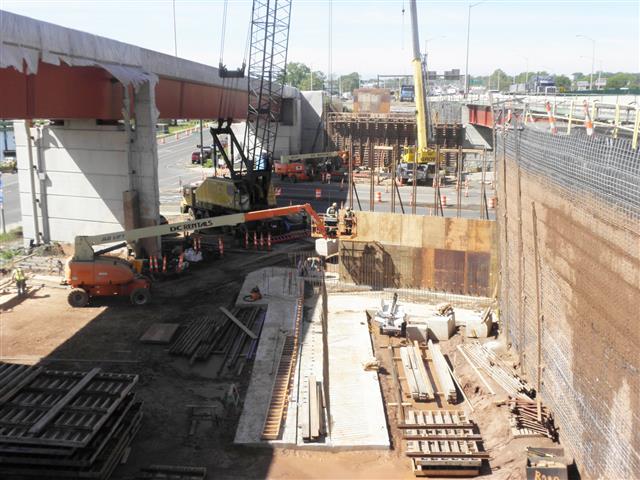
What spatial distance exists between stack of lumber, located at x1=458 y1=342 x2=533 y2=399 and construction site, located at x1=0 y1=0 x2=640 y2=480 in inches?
3.1

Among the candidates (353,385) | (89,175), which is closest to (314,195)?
(89,175)

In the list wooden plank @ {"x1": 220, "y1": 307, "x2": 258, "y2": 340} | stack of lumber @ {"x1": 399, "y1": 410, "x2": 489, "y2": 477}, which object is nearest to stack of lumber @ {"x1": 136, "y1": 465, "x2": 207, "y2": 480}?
stack of lumber @ {"x1": 399, "y1": 410, "x2": 489, "y2": 477}

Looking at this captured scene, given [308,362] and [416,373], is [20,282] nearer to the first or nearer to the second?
[308,362]

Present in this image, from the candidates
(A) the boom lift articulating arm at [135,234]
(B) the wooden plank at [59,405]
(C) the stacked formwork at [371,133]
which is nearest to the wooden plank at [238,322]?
(A) the boom lift articulating arm at [135,234]

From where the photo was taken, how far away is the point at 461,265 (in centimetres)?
2266

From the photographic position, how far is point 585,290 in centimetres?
Result: 1177

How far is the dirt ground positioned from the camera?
1287cm

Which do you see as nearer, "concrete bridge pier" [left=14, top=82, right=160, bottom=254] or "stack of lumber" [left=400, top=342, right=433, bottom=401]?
"stack of lumber" [left=400, top=342, right=433, bottom=401]

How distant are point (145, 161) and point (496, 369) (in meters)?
16.4

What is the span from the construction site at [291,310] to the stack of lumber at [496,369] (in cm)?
8

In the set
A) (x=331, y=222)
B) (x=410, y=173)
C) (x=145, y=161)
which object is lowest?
(x=331, y=222)

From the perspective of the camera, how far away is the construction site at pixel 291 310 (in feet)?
38.2

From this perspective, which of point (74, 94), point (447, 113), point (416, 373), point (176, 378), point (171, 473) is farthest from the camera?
point (447, 113)

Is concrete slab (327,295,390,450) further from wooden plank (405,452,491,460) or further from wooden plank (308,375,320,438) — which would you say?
wooden plank (405,452,491,460)
